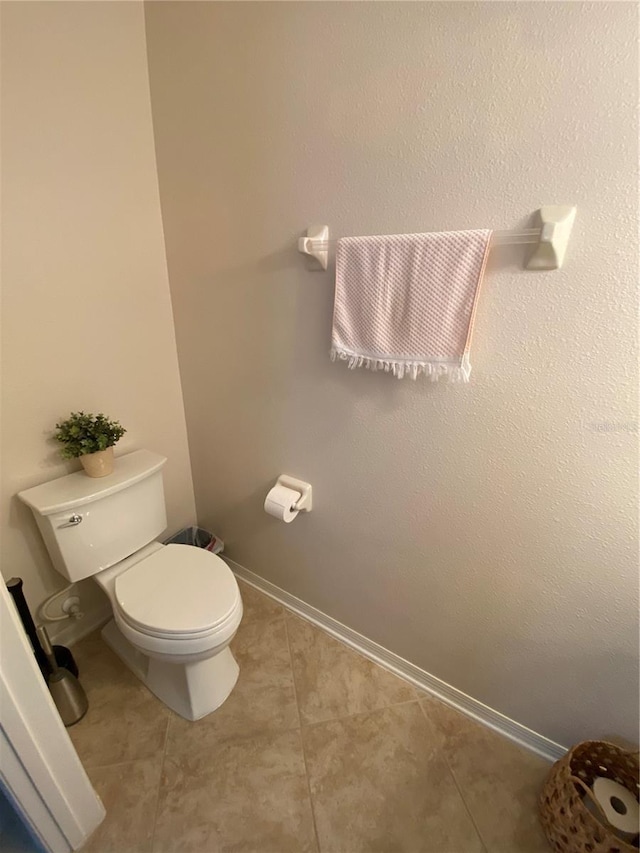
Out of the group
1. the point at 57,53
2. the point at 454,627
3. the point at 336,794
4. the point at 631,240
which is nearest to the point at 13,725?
the point at 336,794

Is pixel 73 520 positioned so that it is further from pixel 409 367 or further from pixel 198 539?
pixel 409 367

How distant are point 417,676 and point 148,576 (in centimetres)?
104

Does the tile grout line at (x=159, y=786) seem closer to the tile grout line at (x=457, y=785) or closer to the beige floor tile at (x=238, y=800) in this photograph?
the beige floor tile at (x=238, y=800)

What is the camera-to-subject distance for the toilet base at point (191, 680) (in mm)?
1239

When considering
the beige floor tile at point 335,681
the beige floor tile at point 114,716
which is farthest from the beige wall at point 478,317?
the beige floor tile at point 114,716

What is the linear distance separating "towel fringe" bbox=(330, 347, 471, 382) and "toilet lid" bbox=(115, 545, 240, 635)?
2.68ft

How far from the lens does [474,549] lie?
3.57ft

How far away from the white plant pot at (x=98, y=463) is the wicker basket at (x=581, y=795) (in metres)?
1.61

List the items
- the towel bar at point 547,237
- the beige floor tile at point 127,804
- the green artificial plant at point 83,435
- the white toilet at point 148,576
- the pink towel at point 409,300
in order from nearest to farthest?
the towel bar at point 547,237
the pink towel at point 409,300
the beige floor tile at point 127,804
the white toilet at point 148,576
the green artificial plant at point 83,435

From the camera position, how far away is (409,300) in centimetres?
92

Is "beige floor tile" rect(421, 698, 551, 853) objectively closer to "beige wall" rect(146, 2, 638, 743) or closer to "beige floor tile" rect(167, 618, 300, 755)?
"beige wall" rect(146, 2, 638, 743)

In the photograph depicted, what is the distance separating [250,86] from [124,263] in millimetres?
703

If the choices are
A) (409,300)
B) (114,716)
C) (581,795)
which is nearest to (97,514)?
(114,716)

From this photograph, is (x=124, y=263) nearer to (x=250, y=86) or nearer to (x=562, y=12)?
(x=250, y=86)
